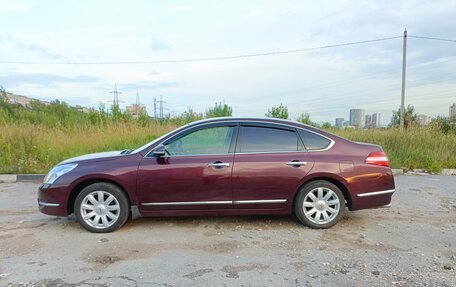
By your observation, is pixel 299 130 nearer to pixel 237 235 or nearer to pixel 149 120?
pixel 237 235

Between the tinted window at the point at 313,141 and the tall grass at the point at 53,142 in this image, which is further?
the tall grass at the point at 53,142

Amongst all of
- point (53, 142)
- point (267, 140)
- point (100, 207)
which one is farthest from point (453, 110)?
point (100, 207)

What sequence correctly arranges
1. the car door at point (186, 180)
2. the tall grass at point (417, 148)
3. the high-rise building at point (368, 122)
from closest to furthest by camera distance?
the car door at point (186, 180)
the tall grass at point (417, 148)
the high-rise building at point (368, 122)

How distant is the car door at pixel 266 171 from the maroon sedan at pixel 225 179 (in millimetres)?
14

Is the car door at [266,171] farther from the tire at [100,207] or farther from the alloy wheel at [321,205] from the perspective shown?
the tire at [100,207]

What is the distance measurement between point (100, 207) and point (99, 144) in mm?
8258

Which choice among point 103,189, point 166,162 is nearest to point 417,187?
point 166,162

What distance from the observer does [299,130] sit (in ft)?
15.8

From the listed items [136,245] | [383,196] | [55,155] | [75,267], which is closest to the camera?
[75,267]

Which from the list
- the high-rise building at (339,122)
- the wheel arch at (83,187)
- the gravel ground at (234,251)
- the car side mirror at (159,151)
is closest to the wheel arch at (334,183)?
the gravel ground at (234,251)

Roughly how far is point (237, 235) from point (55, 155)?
8.28 m

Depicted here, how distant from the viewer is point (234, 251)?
3869mm

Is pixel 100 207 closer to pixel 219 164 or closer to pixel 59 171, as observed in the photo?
pixel 59 171

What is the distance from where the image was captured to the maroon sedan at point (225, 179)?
14.6ft
